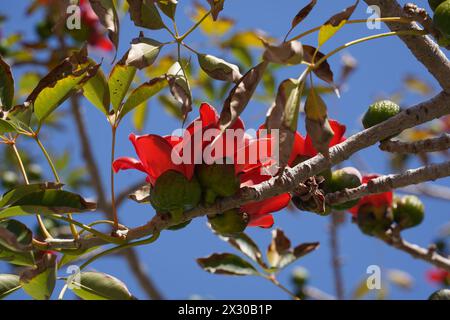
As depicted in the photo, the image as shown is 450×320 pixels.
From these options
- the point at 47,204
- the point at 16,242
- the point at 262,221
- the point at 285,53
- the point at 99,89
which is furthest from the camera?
the point at 262,221


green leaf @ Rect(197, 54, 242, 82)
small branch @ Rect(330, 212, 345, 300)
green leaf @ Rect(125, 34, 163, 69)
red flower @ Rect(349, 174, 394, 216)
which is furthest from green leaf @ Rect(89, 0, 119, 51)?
small branch @ Rect(330, 212, 345, 300)

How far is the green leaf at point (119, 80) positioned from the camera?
3.76 ft

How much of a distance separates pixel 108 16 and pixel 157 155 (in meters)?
0.27

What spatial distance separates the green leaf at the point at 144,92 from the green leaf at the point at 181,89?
0.03 m

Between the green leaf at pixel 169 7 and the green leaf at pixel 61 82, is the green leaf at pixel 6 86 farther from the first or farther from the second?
the green leaf at pixel 169 7

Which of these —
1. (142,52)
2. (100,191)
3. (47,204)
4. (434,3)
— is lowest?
(47,204)

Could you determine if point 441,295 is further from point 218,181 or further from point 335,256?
point 335,256

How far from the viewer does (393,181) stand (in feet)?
4.13

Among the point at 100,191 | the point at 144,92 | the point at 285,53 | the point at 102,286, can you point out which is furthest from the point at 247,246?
the point at 100,191

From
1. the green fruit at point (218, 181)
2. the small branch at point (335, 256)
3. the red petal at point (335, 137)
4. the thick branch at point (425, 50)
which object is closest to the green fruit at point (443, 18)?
the thick branch at point (425, 50)

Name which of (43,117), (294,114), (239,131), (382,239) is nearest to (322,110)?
(294,114)
